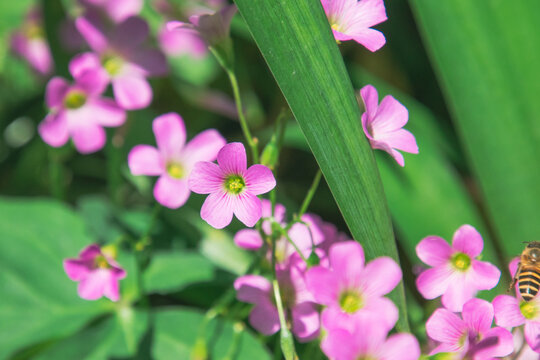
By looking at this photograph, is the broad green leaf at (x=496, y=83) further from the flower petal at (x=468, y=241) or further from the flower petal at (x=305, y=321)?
the flower petal at (x=305, y=321)

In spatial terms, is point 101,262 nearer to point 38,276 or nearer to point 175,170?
point 175,170

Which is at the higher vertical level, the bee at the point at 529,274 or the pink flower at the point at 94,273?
the pink flower at the point at 94,273

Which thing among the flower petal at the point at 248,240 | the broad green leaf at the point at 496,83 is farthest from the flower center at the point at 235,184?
the broad green leaf at the point at 496,83

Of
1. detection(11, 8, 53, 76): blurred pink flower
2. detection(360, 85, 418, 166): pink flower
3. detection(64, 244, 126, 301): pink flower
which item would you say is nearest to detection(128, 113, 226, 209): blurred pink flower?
detection(64, 244, 126, 301): pink flower

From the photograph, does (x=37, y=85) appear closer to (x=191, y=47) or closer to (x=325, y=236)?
(x=191, y=47)

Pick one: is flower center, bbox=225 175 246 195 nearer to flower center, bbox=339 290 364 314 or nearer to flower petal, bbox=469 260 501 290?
flower center, bbox=339 290 364 314

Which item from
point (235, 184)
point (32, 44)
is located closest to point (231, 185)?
point (235, 184)

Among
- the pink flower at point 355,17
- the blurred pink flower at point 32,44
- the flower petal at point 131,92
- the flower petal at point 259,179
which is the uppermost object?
the blurred pink flower at point 32,44
